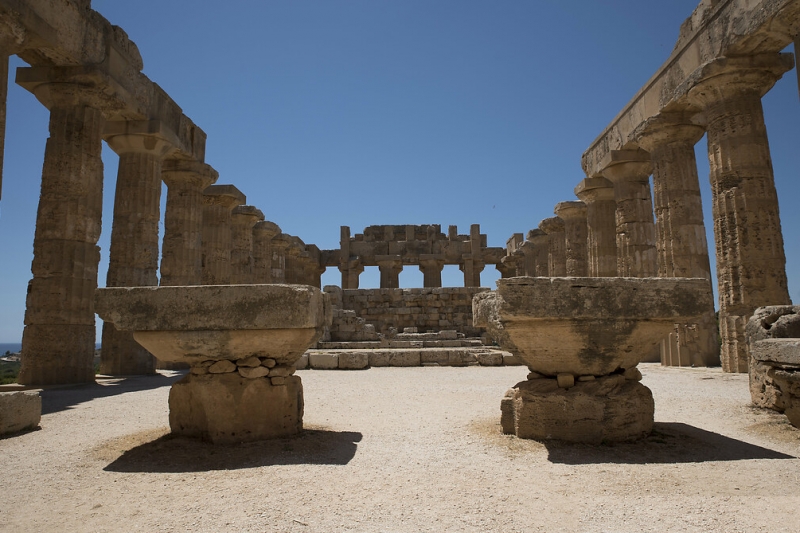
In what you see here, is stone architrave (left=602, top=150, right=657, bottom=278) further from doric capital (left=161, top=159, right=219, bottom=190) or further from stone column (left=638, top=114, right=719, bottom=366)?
doric capital (left=161, top=159, right=219, bottom=190)

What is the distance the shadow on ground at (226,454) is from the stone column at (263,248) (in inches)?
629

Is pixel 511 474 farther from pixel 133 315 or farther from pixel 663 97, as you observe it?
pixel 663 97

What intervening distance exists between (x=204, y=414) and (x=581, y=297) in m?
3.15

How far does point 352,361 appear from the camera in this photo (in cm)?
1196

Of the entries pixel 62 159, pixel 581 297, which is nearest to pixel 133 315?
pixel 581 297

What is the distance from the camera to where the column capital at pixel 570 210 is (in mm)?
17219

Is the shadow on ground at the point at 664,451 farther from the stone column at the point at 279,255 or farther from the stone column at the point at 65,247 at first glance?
the stone column at the point at 279,255

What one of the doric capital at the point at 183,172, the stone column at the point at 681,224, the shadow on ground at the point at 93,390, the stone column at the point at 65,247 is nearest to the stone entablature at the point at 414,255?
the doric capital at the point at 183,172

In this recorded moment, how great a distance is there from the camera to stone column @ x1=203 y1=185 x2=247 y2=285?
15289 millimetres

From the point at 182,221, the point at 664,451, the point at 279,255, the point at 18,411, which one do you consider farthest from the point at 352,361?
the point at 279,255

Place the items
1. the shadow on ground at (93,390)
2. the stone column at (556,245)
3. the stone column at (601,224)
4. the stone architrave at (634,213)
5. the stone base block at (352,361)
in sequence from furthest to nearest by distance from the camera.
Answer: the stone column at (556,245), the stone column at (601,224), the stone architrave at (634,213), the stone base block at (352,361), the shadow on ground at (93,390)

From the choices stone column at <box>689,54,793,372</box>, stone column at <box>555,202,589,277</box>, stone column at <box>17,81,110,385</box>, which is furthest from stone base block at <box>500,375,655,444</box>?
stone column at <box>555,202,589,277</box>

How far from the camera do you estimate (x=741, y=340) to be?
937 centimetres

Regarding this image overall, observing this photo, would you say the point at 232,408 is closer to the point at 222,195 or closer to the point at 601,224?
the point at 222,195
